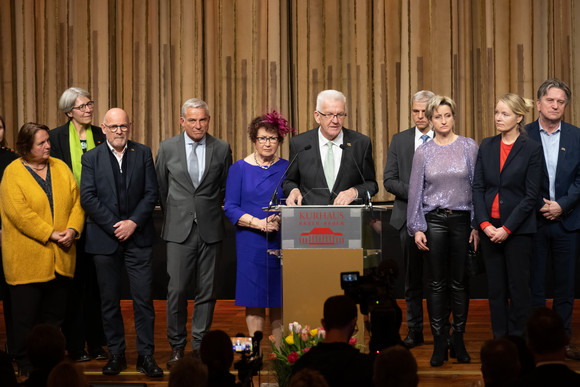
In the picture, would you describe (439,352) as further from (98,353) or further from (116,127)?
(116,127)

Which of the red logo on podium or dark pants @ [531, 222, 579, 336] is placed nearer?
the red logo on podium

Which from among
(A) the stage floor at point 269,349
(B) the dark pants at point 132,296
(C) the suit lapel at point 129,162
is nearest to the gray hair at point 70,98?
(C) the suit lapel at point 129,162

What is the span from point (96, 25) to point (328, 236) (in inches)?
175

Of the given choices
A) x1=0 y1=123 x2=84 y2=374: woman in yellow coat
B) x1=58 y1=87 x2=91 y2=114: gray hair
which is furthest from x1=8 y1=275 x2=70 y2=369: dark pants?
x1=58 y1=87 x2=91 y2=114: gray hair

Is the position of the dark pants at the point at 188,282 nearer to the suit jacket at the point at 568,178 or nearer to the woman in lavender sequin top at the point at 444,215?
the woman in lavender sequin top at the point at 444,215

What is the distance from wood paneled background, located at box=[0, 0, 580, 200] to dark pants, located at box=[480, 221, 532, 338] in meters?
2.92

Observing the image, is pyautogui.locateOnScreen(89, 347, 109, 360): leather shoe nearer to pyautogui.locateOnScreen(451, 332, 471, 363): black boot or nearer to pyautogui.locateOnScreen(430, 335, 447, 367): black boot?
pyautogui.locateOnScreen(430, 335, 447, 367): black boot

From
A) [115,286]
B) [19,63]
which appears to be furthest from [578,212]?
[19,63]

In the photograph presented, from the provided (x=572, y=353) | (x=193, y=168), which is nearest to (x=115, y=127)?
(x=193, y=168)

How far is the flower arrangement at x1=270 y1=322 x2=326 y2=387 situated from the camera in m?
3.75

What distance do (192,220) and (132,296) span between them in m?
0.57

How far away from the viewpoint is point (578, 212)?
4703 millimetres

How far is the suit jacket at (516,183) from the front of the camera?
14.4ft

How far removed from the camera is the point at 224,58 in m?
7.52
